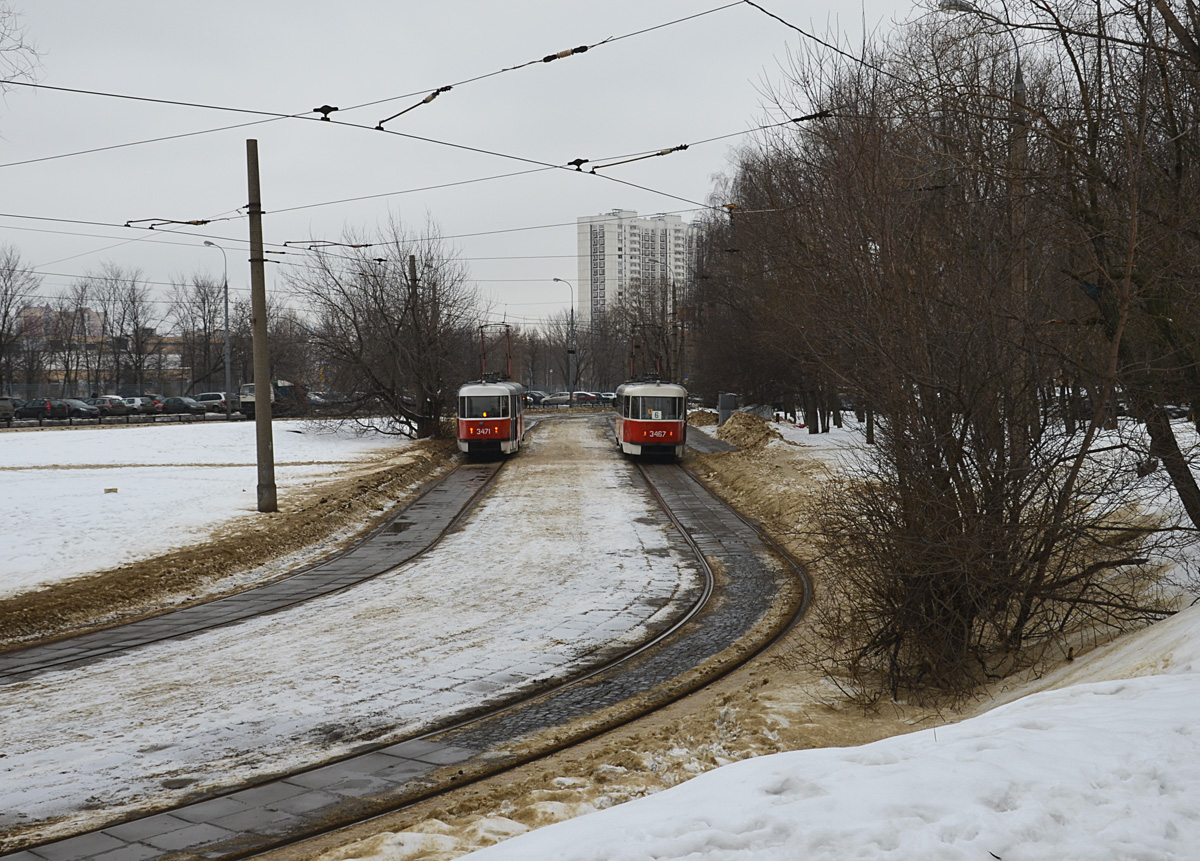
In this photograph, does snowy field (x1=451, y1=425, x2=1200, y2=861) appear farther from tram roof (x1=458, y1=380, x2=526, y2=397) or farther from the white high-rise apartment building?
the white high-rise apartment building

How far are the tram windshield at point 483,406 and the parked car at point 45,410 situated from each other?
4124cm

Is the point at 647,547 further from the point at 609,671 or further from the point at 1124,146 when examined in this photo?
the point at 1124,146

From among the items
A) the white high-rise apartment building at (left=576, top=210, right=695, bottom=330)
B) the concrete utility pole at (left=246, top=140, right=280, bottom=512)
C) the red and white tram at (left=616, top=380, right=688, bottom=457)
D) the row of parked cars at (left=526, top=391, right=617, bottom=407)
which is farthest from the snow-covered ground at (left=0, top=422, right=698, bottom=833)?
the white high-rise apartment building at (left=576, top=210, right=695, bottom=330)

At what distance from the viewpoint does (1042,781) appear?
14.0 feet

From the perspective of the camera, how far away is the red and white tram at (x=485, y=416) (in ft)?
107

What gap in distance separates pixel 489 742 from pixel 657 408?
24730 millimetres

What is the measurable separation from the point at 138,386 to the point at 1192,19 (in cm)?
8936

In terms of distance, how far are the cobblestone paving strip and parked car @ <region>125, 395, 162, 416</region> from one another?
52456mm

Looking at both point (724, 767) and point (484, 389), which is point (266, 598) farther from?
point (484, 389)

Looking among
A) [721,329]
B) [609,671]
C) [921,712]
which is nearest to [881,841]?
[921,712]

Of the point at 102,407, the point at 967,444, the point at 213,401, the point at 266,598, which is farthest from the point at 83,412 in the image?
the point at 967,444

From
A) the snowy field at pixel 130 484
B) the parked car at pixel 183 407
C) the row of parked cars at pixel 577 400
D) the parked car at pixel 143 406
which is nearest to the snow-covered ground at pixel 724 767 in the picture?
the snowy field at pixel 130 484

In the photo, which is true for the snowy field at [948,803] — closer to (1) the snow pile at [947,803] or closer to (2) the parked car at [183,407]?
(1) the snow pile at [947,803]

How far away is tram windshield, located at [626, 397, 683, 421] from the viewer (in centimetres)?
3180
